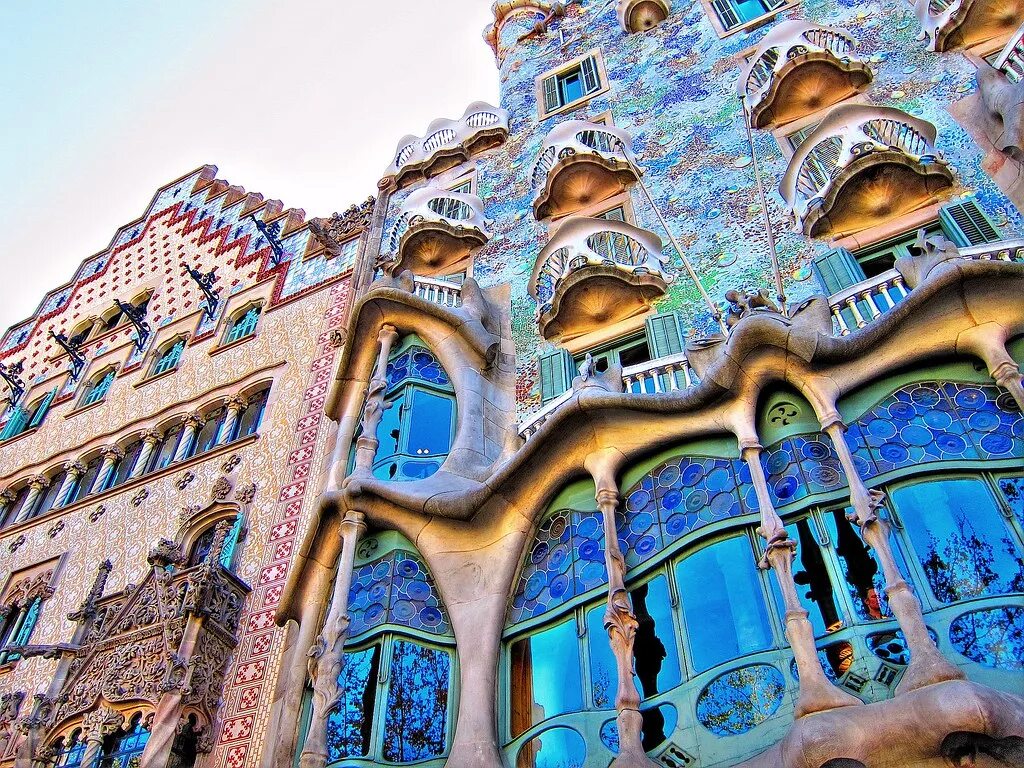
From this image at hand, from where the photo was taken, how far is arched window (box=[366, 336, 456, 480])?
31.5 feet

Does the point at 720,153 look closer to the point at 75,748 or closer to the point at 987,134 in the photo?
the point at 987,134

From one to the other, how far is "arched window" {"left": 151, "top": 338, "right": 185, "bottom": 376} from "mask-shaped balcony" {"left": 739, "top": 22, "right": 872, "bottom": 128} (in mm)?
10970

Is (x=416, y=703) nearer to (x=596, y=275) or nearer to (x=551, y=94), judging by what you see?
(x=596, y=275)

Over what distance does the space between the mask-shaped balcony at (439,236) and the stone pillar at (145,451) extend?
16.4ft

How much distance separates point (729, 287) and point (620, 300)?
1.34 m

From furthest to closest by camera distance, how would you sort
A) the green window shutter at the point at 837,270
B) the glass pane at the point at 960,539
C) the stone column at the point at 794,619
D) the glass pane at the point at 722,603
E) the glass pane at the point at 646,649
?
the green window shutter at the point at 837,270 < the glass pane at the point at 646,649 < the glass pane at the point at 722,603 < the glass pane at the point at 960,539 < the stone column at the point at 794,619

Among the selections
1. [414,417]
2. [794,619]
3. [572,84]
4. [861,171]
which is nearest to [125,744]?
[414,417]

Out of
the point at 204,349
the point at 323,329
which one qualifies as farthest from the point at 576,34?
the point at 204,349

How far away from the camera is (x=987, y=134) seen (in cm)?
974

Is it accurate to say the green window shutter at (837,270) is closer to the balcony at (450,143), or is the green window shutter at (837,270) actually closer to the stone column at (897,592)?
the stone column at (897,592)

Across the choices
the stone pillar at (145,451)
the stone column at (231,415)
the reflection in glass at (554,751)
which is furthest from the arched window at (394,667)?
the stone pillar at (145,451)

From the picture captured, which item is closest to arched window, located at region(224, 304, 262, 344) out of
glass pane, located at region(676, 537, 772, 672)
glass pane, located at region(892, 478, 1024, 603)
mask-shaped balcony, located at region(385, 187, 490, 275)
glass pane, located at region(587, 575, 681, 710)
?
mask-shaped balcony, located at region(385, 187, 490, 275)

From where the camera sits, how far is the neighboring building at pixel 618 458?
600 cm

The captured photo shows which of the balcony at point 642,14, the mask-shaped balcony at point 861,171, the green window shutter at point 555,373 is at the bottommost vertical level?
the green window shutter at point 555,373
